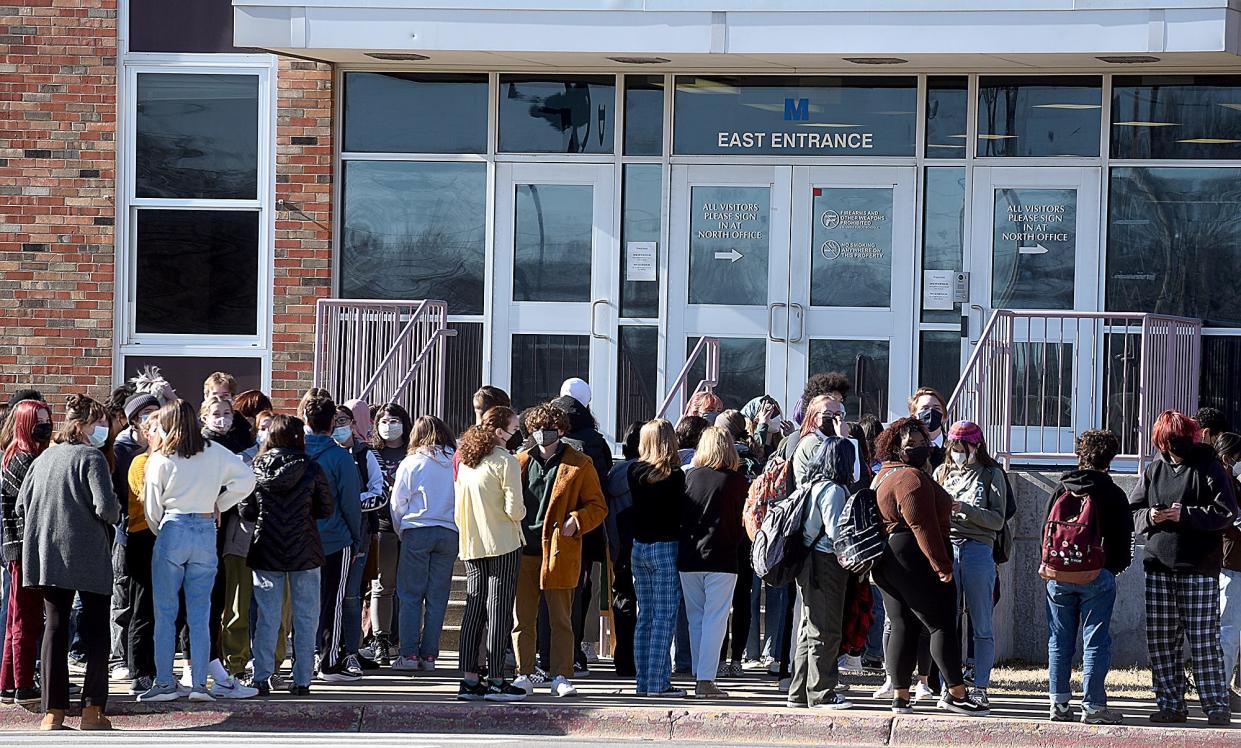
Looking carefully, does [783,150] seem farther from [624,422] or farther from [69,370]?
[69,370]

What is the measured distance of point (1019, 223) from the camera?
1530 cm

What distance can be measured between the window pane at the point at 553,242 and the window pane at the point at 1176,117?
4.54 m

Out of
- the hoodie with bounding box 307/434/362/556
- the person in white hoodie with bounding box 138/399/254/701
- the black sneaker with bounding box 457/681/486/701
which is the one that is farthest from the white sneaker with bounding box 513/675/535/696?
the person in white hoodie with bounding box 138/399/254/701

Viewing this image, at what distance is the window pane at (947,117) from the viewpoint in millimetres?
15375

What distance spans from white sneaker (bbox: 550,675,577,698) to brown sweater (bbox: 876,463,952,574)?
2151mm

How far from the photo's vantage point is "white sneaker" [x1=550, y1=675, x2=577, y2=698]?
1076cm

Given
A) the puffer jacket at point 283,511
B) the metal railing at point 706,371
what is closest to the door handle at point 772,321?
the metal railing at point 706,371

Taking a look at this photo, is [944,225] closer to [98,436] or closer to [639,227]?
[639,227]

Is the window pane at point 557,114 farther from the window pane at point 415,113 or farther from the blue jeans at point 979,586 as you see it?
the blue jeans at point 979,586

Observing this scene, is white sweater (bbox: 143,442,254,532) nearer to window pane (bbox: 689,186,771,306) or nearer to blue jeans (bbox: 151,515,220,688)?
blue jeans (bbox: 151,515,220,688)

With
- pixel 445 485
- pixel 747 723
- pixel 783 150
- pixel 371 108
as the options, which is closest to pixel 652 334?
pixel 783 150

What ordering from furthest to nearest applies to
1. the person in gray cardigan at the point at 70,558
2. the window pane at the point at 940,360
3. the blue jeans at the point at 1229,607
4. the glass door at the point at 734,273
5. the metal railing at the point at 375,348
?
1. the glass door at the point at 734,273
2. the window pane at the point at 940,360
3. the metal railing at the point at 375,348
4. the blue jeans at the point at 1229,607
5. the person in gray cardigan at the point at 70,558

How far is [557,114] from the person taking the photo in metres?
15.8

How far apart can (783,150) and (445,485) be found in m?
5.54
